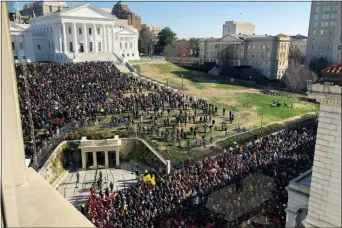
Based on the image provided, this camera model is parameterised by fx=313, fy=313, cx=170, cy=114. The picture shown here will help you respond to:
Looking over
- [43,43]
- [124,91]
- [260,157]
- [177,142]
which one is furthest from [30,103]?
[43,43]

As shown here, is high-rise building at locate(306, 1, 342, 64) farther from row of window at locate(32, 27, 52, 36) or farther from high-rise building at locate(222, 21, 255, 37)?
row of window at locate(32, 27, 52, 36)

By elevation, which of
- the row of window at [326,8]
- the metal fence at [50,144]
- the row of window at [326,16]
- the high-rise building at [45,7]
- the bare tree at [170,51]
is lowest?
the metal fence at [50,144]

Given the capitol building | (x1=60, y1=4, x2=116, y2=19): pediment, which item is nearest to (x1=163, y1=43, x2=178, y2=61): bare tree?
the capitol building

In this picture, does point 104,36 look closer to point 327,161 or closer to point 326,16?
point 326,16

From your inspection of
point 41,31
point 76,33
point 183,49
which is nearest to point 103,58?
point 76,33

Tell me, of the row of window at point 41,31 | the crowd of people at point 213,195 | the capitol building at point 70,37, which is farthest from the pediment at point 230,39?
the crowd of people at point 213,195

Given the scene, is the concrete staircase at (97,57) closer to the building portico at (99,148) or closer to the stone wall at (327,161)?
the building portico at (99,148)
